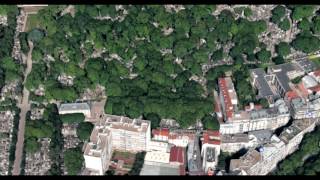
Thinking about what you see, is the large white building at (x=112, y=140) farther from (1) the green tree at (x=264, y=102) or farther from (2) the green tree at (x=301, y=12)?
(2) the green tree at (x=301, y=12)

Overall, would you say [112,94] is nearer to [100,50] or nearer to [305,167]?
[100,50]

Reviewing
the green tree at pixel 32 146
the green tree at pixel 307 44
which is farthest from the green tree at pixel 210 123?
the green tree at pixel 32 146

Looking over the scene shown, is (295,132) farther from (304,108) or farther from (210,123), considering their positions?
(210,123)

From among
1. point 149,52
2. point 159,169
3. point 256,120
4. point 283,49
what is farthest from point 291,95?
point 149,52

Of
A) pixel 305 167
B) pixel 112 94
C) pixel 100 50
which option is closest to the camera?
pixel 305 167

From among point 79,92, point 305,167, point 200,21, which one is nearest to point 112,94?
point 79,92

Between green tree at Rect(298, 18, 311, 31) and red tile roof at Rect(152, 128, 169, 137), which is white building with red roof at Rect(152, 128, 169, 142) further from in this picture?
green tree at Rect(298, 18, 311, 31)
